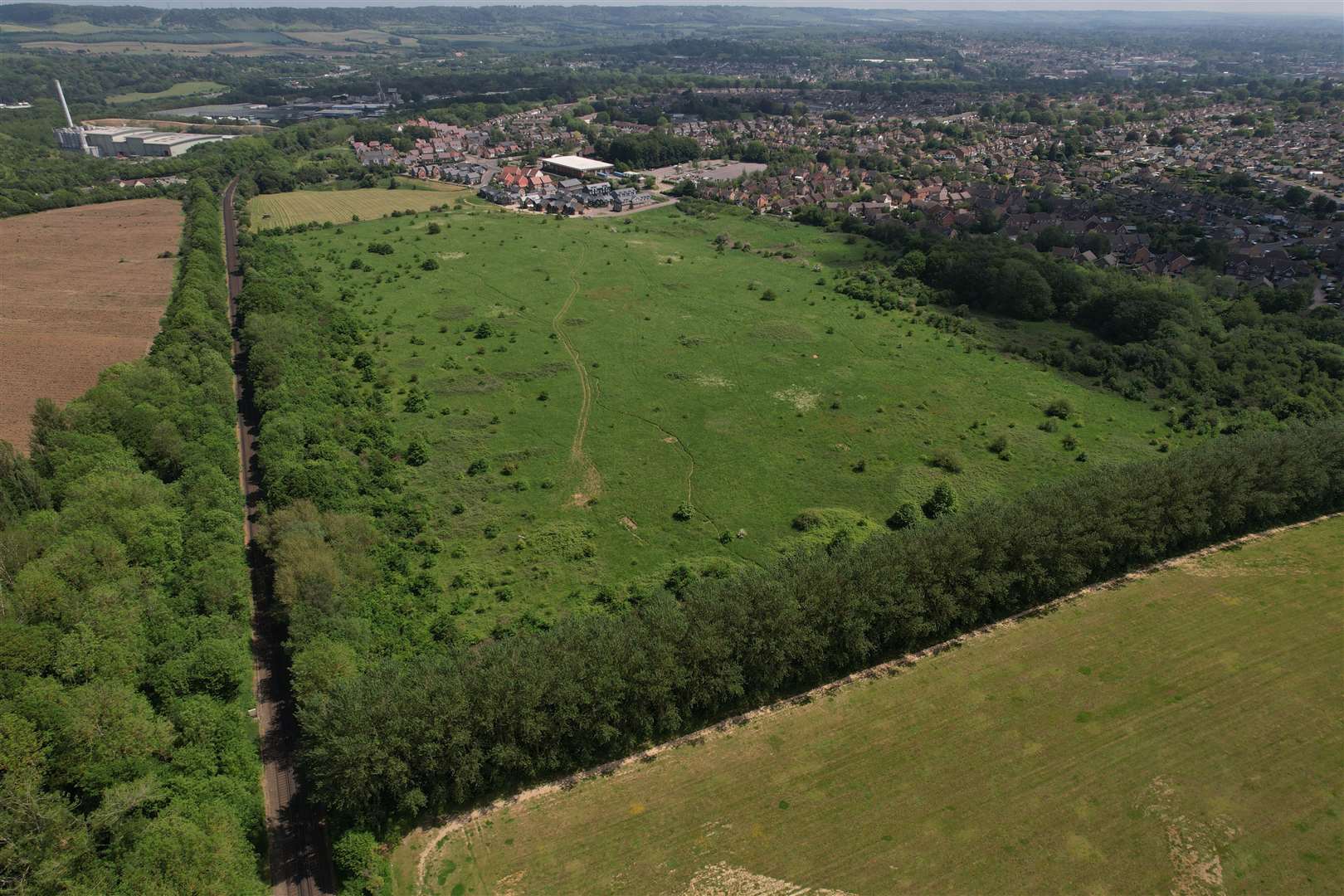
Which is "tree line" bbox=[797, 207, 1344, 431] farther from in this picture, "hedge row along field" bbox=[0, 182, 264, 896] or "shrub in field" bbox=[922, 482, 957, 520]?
"hedge row along field" bbox=[0, 182, 264, 896]

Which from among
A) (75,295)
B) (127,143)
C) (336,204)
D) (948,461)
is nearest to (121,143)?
(127,143)

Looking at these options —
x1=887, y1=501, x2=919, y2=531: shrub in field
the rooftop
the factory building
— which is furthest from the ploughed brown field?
the rooftop

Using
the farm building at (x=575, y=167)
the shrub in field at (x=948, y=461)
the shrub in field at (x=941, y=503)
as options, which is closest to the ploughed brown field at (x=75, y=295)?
the shrub in field at (x=941, y=503)

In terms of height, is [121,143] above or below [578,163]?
above

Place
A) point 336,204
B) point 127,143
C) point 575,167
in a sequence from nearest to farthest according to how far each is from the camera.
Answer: point 336,204
point 575,167
point 127,143

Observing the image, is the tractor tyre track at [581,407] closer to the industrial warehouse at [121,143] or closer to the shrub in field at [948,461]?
the shrub in field at [948,461]

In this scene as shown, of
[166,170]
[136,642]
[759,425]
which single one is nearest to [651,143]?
[166,170]

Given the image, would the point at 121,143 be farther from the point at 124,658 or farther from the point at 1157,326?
the point at 1157,326

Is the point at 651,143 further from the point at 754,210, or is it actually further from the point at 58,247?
the point at 58,247
